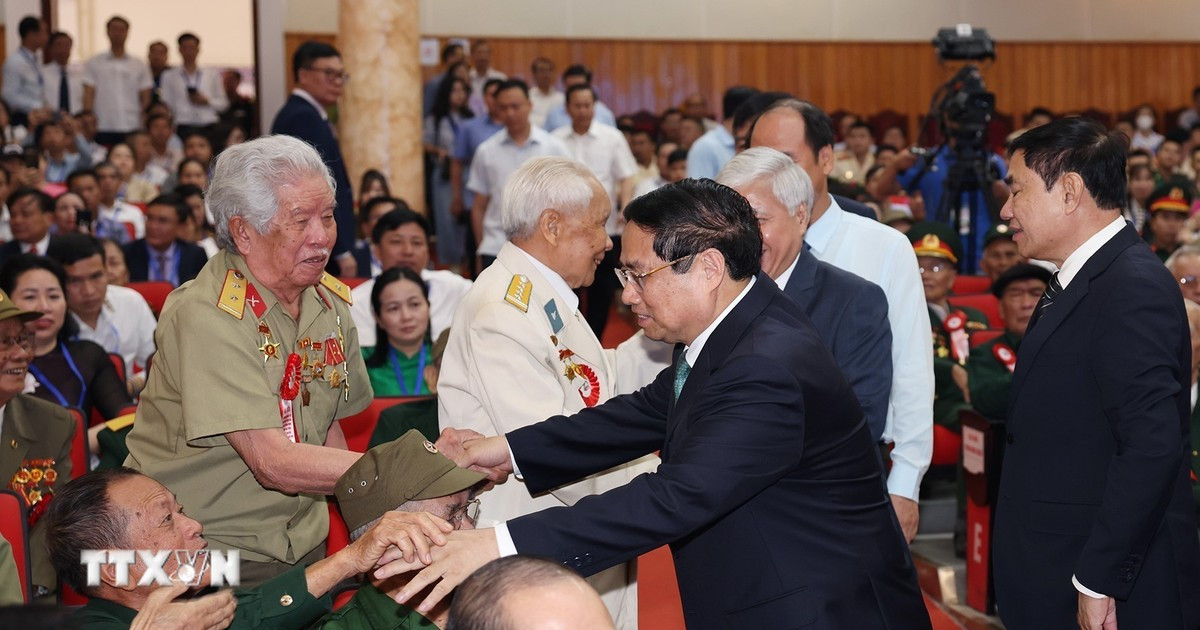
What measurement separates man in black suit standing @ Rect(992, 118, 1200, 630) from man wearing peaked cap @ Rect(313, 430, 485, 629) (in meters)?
1.09

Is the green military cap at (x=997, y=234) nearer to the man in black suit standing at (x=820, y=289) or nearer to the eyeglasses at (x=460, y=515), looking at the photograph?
the man in black suit standing at (x=820, y=289)

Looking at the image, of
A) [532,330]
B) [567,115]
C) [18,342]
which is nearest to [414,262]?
[18,342]

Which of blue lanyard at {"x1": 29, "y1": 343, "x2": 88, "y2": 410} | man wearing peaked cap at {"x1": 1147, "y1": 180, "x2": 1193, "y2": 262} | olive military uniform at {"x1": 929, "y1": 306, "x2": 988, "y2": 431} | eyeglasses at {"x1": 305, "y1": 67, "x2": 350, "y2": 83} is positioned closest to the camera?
blue lanyard at {"x1": 29, "y1": 343, "x2": 88, "y2": 410}

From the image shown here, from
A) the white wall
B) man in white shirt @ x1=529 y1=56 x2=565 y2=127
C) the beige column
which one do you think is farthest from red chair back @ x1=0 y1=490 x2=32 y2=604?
the white wall

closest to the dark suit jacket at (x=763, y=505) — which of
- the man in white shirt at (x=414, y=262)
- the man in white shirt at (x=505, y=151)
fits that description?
the man in white shirt at (x=414, y=262)

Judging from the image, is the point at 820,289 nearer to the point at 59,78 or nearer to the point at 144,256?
the point at 144,256

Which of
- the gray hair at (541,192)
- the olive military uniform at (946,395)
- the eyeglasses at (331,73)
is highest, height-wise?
the eyeglasses at (331,73)

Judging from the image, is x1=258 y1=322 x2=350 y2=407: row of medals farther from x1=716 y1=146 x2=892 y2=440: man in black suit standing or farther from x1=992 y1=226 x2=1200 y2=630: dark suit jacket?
x1=992 y1=226 x2=1200 y2=630: dark suit jacket

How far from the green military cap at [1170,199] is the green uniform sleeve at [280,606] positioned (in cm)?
663

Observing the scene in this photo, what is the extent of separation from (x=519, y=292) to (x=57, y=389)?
87.6 inches

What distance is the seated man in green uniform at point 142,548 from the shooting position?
2059 millimetres

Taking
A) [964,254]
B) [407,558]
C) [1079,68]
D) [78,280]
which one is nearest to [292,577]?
[407,558]

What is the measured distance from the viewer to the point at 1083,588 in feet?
7.42

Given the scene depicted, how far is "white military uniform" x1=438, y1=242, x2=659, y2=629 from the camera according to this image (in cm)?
259
